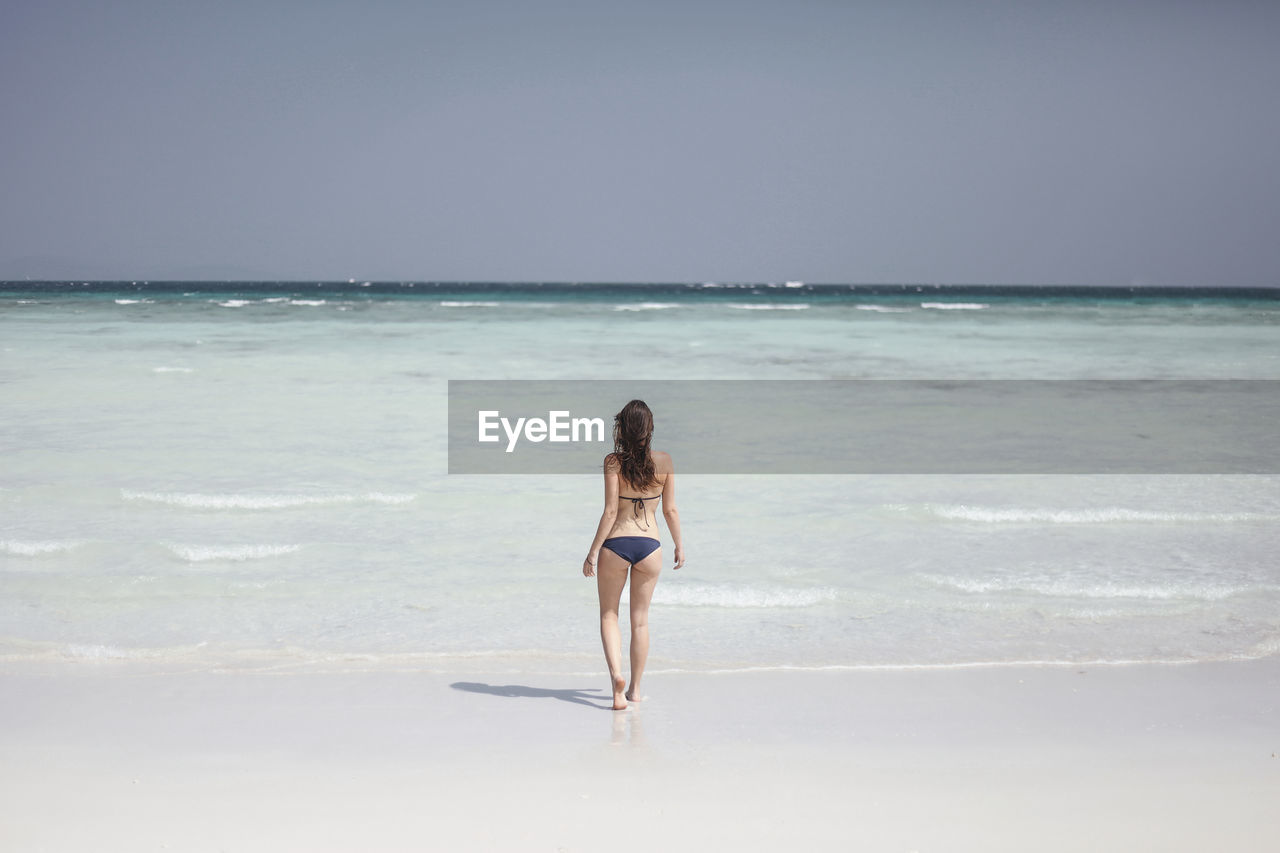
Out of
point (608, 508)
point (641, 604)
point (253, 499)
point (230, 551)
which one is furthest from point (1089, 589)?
point (253, 499)

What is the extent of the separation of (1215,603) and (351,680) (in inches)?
194

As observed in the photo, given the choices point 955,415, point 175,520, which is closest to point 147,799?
point 175,520

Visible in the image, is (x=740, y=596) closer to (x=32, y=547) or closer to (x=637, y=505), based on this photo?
(x=637, y=505)

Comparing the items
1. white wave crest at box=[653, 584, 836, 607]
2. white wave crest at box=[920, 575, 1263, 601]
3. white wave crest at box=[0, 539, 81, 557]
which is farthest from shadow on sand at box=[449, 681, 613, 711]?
white wave crest at box=[0, 539, 81, 557]

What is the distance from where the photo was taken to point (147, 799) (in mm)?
3664

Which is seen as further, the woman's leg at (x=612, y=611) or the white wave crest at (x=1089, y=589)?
the white wave crest at (x=1089, y=589)

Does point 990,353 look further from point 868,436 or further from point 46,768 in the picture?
point 46,768

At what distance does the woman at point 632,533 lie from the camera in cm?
441

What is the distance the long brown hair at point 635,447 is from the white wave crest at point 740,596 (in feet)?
6.28

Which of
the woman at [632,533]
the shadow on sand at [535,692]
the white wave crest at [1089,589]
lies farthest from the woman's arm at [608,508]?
the white wave crest at [1089,589]

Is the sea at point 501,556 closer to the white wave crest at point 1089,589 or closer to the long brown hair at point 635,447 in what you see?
the white wave crest at point 1089,589

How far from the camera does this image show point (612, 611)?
466 cm

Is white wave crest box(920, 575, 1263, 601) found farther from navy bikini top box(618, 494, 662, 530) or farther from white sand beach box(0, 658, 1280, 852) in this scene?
navy bikini top box(618, 494, 662, 530)

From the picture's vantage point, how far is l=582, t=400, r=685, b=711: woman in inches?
173
